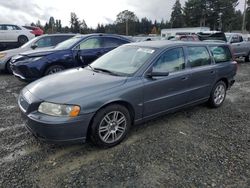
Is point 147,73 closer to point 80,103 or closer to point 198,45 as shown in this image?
point 80,103

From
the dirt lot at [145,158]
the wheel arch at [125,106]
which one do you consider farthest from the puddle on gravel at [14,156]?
the wheel arch at [125,106]

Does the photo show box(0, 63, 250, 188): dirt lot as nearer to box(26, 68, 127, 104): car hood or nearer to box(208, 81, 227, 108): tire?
box(208, 81, 227, 108): tire

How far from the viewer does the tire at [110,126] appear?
10.5 feet

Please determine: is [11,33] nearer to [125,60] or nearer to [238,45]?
[125,60]

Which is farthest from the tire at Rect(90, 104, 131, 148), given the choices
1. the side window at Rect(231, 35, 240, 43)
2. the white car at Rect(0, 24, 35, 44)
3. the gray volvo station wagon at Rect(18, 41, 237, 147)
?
the white car at Rect(0, 24, 35, 44)

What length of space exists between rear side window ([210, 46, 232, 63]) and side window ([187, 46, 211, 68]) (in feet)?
0.92

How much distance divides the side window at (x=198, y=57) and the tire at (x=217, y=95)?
659mm

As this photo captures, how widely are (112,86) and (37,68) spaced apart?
387 centimetres

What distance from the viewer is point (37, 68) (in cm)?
641

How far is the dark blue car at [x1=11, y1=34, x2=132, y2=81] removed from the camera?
6.44m

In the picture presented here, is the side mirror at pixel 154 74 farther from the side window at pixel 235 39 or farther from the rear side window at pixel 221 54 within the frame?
the side window at pixel 235 39

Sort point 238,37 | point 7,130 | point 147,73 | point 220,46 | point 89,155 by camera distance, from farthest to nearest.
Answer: point 238,37
point 220,46
point 7,130
point 147,73
point 89,155

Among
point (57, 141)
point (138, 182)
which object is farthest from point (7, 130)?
point (138, 182)

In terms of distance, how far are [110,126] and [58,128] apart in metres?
0.79
